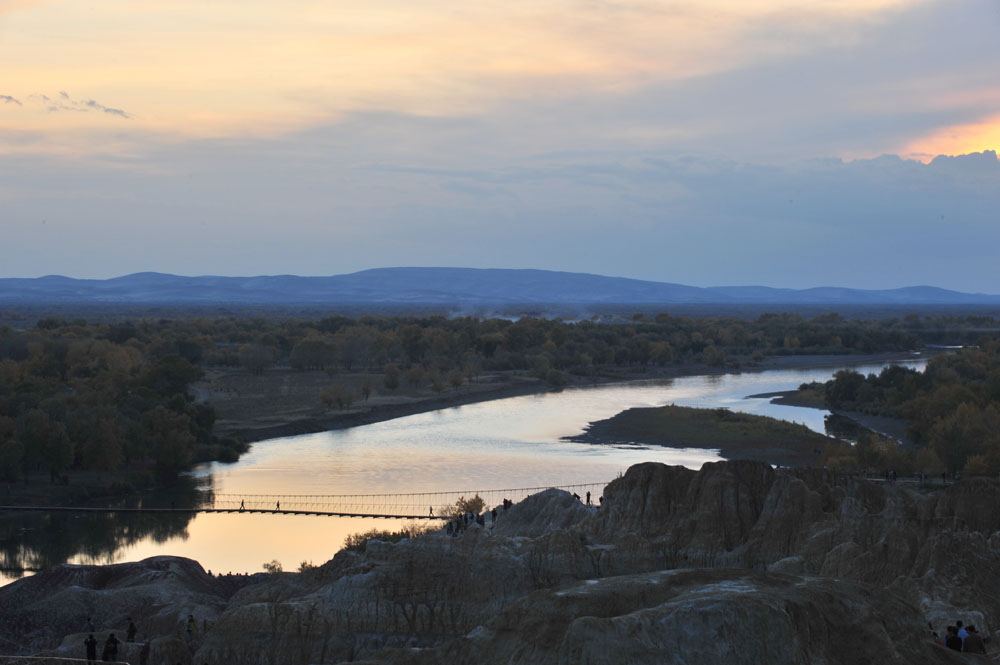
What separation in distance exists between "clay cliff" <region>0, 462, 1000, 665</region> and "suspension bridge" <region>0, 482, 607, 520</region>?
11194 millimetres

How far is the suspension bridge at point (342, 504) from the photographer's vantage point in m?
41.3

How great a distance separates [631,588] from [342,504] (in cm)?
2745

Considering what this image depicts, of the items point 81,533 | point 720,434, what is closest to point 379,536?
point 81,533

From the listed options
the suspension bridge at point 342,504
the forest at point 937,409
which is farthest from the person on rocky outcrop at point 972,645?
the forest at point 937,409

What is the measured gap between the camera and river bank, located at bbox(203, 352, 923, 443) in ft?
216

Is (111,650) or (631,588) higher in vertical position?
(631,588)

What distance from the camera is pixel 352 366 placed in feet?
328

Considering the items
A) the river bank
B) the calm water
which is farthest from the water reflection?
the river bank

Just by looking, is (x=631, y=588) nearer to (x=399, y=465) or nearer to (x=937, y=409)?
(x=399, y=465)

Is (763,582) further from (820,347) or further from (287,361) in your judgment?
(820,347)

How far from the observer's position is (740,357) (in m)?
117

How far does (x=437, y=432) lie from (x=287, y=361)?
Answer: 43.4 meters

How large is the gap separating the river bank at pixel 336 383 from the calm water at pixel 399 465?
6.58ft

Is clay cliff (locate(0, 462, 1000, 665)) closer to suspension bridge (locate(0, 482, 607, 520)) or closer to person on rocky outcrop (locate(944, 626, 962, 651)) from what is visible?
person on rocky outcrop (locate(944, 626, 962, 651))
